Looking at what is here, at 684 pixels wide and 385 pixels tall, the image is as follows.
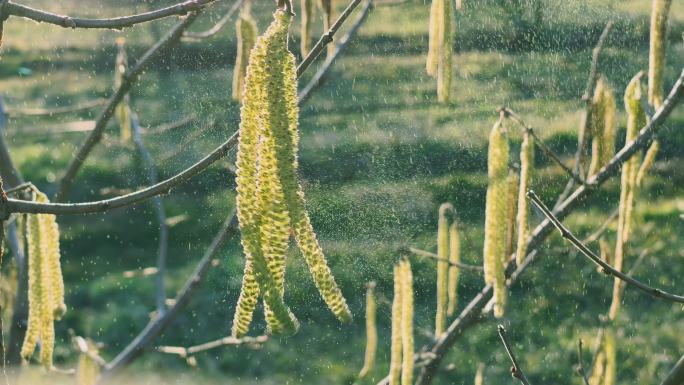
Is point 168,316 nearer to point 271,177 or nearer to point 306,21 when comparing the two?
point 306,21

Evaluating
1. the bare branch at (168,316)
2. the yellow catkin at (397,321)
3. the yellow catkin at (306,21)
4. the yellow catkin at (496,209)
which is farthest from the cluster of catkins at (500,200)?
the bare branch at (168,316)

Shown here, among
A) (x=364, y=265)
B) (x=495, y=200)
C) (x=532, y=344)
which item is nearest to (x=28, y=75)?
(x=364, y=265)

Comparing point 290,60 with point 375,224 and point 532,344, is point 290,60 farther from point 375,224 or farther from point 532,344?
point 375,224

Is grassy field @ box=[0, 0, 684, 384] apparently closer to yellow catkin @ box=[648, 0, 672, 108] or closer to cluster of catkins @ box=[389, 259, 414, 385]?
cluster of catkins @ box=[389, 259, 414, 385]

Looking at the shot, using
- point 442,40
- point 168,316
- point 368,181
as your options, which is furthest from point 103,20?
point 368,181

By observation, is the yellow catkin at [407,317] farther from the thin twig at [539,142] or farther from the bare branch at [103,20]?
the bare branch at [103,20]
